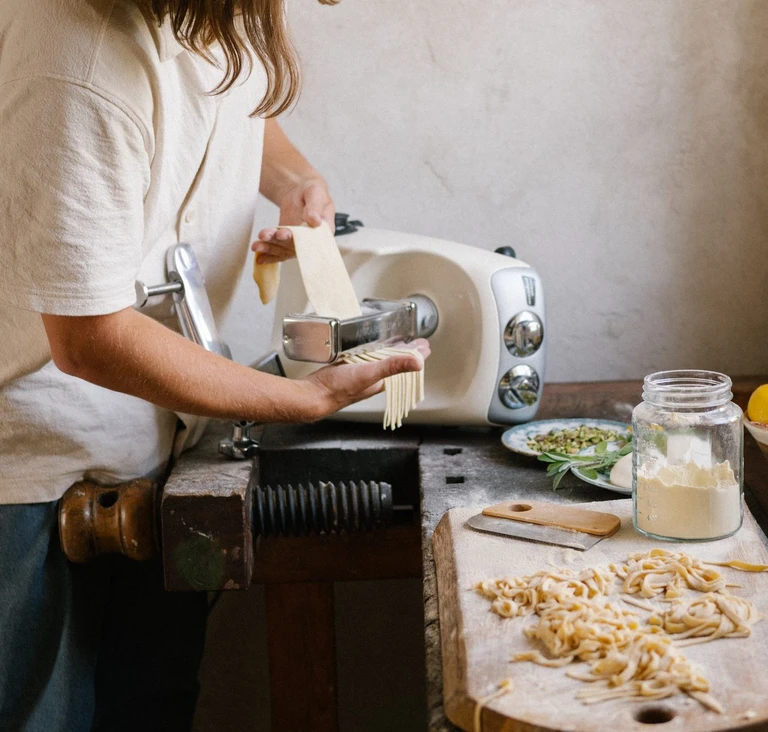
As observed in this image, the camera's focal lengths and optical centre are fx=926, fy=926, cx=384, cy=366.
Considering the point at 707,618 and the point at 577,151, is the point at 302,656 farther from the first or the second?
the point at 577,151

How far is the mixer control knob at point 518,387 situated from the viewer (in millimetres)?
1324

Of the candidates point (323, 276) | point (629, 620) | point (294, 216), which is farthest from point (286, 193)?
point (629, 620)

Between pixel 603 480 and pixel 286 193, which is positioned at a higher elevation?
pixel 286 193

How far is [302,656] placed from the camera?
1.47m

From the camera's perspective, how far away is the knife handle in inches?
36.5

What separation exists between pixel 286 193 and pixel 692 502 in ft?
2.52

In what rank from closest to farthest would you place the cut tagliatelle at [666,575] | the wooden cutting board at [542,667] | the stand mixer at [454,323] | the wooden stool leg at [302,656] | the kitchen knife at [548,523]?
the wooden cutting board at [542,667] → the cut tagliatelle at [666,575] → the kitchen knife at [548,523] → the stand mixer at [454,323] → the wooden stool leg at [302,656]

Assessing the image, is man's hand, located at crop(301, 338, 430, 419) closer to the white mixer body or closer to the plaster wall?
the white mixer body

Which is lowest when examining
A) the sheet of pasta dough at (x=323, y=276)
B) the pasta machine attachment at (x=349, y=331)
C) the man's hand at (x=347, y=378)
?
the man's hand at (x=347, y=378)

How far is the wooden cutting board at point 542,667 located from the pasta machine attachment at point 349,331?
0.95ft

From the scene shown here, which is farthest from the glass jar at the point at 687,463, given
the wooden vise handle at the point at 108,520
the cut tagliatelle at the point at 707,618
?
the wooden vise handle at the point at 108,520

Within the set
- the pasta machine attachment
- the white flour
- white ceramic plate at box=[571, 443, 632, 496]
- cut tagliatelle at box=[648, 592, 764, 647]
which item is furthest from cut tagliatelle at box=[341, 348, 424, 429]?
cut tagliatelle at box=[648, 592, 764, 647]

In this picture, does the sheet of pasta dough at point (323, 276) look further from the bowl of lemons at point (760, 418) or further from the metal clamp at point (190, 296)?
the bowl of lemons at point (760, 418)

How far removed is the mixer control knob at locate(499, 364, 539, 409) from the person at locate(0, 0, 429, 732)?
160 millimetres
